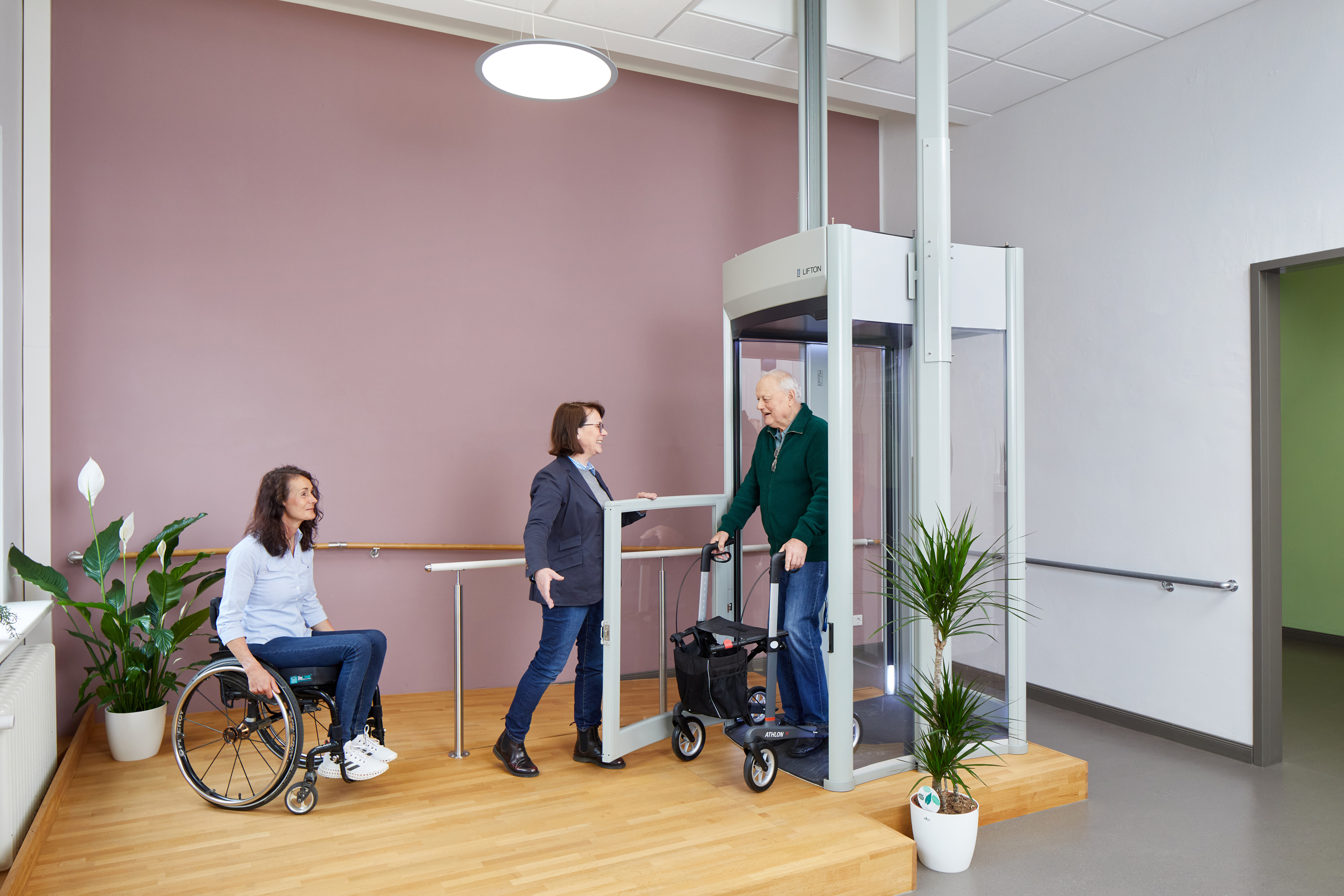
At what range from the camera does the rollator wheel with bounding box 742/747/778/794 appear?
3.12 metres

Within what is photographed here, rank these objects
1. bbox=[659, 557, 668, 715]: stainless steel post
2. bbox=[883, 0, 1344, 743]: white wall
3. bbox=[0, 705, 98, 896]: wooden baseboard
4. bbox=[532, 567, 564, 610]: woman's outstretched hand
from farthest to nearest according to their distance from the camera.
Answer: bbox=[883, 0, 1344, 743]: white wall < bbox=[659, 557, 668, 715]: stainless steel post < bbox=[532, 567, 564, 610]: woman's outstretched hand < bbox=[0, 705, 98, 896]: wooden baseboard

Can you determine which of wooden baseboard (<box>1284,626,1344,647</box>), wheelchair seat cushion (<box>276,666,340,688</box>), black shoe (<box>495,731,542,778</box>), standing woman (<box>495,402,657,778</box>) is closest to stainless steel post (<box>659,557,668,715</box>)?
standing woman (<box>495,402,657,778</box>)

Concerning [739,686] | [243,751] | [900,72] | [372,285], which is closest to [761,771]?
[739,686]

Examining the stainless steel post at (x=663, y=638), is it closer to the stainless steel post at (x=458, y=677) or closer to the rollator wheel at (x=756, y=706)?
the rollator wheel at (x=756, y=706)

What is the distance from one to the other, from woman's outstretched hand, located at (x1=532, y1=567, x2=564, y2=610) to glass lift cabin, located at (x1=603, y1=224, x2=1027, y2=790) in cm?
21

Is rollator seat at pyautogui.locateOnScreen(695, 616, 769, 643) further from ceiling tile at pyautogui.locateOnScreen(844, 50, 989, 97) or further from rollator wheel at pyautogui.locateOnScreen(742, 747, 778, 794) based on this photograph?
ceiling tile at pyautogui.locateOnScreen(844, 50, 989, 97)

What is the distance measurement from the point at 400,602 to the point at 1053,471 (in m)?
3.52

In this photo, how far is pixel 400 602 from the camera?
4441mm

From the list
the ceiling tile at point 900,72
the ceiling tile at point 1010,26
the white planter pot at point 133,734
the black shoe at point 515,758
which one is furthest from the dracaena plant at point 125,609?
the ceiling tile at point 1010,26

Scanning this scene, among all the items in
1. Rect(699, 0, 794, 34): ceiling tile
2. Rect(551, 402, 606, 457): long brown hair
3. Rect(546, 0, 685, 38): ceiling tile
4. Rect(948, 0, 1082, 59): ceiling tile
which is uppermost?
Rect(699, 0, 794, 34): ceiling tile

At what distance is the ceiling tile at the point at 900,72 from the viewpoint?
452cm

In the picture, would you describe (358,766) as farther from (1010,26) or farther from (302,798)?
(1010,26)

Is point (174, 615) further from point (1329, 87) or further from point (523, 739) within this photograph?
point (1329, 87)

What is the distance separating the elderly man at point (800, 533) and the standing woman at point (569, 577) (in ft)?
1.90
